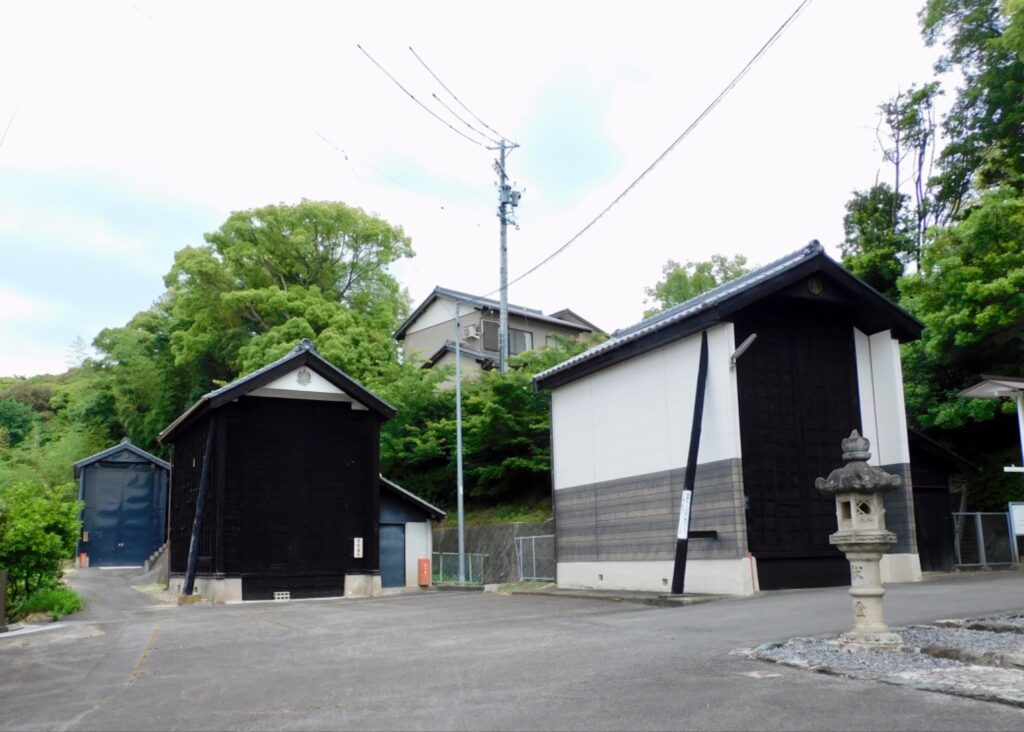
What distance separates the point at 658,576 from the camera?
1809cm

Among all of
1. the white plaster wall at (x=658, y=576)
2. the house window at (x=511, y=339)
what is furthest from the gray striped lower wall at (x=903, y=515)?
the house window at (x=511, y=339)

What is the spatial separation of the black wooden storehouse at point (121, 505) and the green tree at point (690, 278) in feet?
71.8

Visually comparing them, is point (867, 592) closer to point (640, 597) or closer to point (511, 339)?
point (640, 597)

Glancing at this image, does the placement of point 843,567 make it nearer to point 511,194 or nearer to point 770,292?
point 770,292

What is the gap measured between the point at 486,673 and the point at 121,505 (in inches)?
1234

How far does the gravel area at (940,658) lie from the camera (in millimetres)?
6473

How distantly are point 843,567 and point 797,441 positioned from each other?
2.70 m

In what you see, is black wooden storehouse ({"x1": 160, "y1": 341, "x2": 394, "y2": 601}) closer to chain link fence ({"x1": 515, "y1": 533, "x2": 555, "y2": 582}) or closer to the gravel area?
chain link fence ({"x1": 515, "y1": 533, "x2": 555, "y2": 582})

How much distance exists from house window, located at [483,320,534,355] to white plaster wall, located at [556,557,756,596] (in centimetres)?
1981

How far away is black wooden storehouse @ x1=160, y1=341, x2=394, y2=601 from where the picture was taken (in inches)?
871

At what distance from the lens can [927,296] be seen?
22.9 meters

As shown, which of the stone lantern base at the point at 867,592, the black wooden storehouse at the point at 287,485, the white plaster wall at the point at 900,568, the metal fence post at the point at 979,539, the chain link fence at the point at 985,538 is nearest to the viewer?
the stone lantern base at the point at 867,592

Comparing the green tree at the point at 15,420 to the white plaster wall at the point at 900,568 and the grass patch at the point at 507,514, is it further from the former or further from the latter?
the white plaster wall at the point at 900,568

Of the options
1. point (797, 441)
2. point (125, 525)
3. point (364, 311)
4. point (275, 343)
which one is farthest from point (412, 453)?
point (797, 441)
